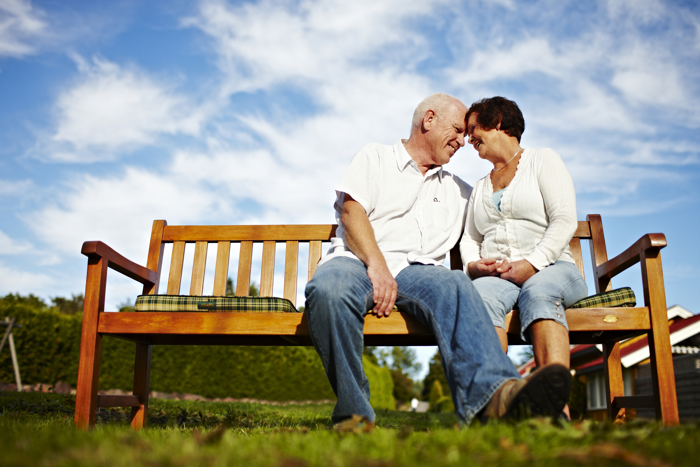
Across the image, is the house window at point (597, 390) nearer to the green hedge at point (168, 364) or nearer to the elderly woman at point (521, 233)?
the green hedge at point (168, 364)

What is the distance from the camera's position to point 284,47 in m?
8.32

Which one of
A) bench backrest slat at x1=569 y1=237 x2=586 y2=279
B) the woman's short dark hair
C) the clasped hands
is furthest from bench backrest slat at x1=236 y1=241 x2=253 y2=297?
bench backrest slat at x1=569 y1=237 x2=586 y2=279

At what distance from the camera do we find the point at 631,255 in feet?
8.97

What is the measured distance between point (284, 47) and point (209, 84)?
205cm

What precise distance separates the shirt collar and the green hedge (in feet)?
32.4

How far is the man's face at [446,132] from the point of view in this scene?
3.17 m

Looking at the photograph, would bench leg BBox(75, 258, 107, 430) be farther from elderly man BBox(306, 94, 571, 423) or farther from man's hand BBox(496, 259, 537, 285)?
man's hand BBox(496, 259, 537, 285)

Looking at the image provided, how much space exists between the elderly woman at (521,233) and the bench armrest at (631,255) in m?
0.32

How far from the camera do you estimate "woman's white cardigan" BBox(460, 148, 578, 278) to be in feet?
8.68

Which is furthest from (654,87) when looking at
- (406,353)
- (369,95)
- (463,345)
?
(406,353)

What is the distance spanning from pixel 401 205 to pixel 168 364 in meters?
10.8

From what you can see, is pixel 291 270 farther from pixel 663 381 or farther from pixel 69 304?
pixel 69 304

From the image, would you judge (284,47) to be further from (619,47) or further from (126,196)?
(619,47)

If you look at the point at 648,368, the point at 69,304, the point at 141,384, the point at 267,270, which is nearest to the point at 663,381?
the point at 267,270
